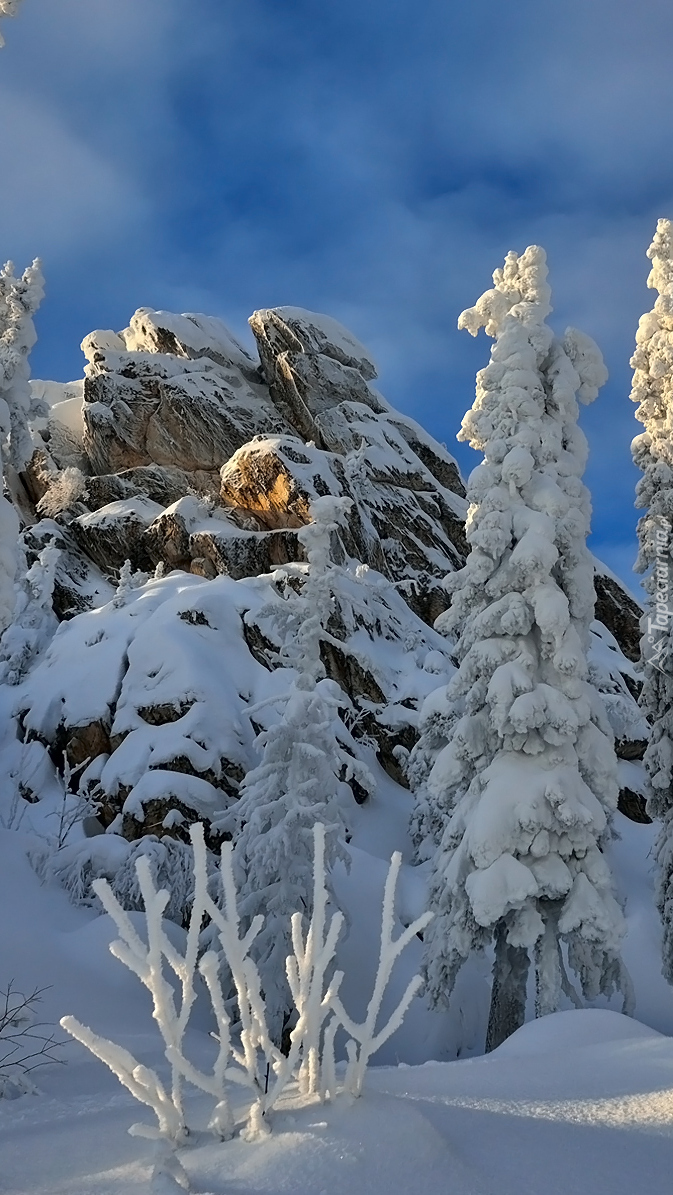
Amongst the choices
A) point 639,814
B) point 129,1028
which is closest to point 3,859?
point 129,1028

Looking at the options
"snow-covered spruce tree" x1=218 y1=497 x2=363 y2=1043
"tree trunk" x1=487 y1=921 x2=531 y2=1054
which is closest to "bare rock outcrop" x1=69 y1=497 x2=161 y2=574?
"snow-covered spruce tree" x1=218 y1=497 x2=363 y2=1043

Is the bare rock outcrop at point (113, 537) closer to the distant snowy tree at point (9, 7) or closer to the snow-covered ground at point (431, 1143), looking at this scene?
the distant snowy tree at point (9, 7)

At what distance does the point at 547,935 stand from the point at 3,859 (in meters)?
8.67

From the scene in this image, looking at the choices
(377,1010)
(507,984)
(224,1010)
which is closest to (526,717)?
(507,984)

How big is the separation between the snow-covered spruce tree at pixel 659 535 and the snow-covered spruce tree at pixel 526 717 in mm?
2184

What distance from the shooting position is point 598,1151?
10.4 feet

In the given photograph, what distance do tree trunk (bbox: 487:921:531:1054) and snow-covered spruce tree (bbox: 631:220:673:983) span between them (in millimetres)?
3825

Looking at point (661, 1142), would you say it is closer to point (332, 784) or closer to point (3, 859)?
point (332, 784)

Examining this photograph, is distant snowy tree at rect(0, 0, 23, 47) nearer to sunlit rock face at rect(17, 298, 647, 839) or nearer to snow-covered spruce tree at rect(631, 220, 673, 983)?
sunlit rock face at rect(17, 298, 647, 839)

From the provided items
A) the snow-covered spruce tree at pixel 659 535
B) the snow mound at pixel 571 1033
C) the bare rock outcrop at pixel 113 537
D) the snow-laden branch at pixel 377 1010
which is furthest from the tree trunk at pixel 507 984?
the bare rock outcrop at pixel 113 537

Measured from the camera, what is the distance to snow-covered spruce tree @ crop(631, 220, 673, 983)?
14.1m

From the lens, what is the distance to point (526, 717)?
11250 millimetres

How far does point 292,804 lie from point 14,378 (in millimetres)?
7865

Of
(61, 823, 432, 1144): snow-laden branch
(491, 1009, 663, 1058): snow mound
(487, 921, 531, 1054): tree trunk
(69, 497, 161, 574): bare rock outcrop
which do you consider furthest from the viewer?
(69, 497, 161, 574): bare rock outcrop
